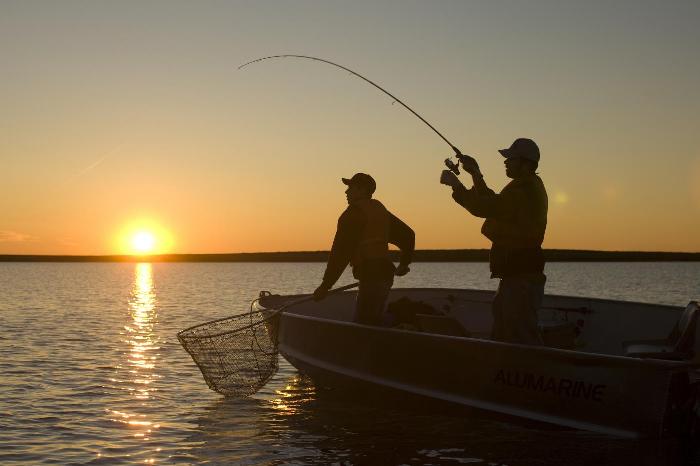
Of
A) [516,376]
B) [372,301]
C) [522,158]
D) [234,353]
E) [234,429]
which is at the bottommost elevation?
[234,429]

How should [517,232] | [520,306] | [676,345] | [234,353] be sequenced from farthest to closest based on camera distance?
[234,353] < [676,345] < [520,306] < [517,232]

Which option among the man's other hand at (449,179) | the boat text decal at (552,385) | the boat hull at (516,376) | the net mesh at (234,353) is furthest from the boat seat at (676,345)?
the net mesh at (234,353)

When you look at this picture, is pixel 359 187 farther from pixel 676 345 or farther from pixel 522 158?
pixel 676 345

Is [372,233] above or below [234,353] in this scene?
above

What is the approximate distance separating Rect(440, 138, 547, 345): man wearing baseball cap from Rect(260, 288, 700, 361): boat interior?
1433 mm

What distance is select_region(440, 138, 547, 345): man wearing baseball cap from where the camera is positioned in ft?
25.5

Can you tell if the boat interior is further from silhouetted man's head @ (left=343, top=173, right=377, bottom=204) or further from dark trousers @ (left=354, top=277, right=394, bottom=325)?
silhouetted man's head @ (left=343, top=173, right=377, bottom=204)

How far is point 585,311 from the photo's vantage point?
37.7 feet

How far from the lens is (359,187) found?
31.6 feet

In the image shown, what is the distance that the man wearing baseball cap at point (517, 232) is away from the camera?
7.77 m

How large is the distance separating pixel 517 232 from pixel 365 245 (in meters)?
2.28

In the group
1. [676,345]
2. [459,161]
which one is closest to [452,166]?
[459,161]

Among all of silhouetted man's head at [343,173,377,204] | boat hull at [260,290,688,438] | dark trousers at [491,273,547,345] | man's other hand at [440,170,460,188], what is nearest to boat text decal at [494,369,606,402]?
boat hull at [260,290,688,438]

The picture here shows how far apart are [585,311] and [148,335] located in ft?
40.2
